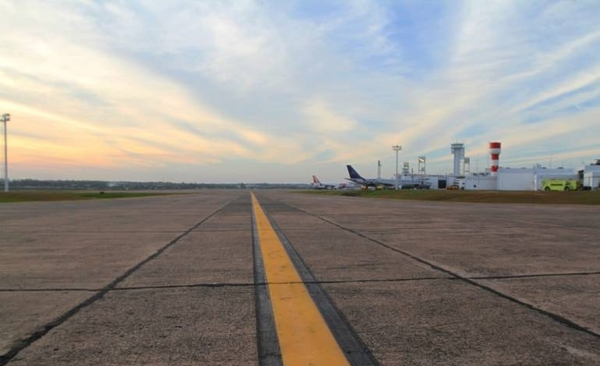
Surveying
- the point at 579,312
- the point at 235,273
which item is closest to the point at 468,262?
the point at 579,312

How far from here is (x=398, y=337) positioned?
3316mm

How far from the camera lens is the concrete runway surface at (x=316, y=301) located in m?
3.06

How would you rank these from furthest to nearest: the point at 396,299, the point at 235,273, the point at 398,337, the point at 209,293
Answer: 1. the point at 235,273
2. the point at 209,293
3. the point at 396,299
4. the point at 398,337

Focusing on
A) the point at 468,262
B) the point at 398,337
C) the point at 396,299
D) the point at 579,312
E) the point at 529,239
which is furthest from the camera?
the point at 529,239

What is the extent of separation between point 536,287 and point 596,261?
255cm

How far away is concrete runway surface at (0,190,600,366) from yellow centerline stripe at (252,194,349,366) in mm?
90

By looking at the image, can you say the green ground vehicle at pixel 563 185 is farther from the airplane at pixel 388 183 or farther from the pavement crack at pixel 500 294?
the pavement crack at pixel 500 294

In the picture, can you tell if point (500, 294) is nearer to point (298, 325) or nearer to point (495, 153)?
point (298, 325)

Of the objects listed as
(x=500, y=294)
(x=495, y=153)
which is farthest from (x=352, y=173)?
(x=500, y=294)

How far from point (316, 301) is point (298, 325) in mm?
768

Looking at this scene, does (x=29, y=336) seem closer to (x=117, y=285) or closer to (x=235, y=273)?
(x=117, y=285)

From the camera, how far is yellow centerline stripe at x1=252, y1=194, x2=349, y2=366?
3.00 m

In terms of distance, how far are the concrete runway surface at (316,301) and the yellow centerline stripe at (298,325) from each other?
0.30 feet

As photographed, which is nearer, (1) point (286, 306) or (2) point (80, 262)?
(1) point (286, 306)
